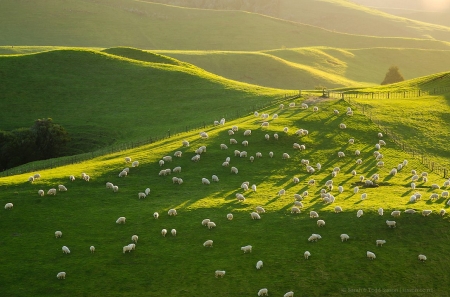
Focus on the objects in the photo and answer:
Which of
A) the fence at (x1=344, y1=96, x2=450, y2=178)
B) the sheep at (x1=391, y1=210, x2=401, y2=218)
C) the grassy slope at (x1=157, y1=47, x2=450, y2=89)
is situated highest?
the sheep at (x1=391, y1=210, x2=401, y2=218)

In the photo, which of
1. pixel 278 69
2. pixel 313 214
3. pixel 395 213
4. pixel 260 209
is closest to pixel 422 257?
pixel 395 213

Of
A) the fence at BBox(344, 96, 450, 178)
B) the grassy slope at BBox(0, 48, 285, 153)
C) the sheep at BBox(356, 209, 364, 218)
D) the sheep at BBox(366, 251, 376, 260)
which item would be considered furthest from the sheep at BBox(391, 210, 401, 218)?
the grassy slope at BBox(0, 48, 285, 153)

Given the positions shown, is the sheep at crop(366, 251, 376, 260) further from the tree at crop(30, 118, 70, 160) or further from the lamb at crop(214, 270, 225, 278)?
the tree at crop(30, 118, 70, 160)

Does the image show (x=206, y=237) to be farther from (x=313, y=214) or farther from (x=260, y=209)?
(x=313, y=214)

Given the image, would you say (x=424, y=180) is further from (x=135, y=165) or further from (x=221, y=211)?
(x=135, y=165)

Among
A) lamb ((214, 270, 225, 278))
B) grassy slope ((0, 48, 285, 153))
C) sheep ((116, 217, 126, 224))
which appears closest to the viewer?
lamb ((214, 270, 225, 278))

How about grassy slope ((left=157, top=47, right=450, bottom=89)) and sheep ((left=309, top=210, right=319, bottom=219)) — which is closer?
sheep ((left=309, top=210, right=319, bottom=219))
